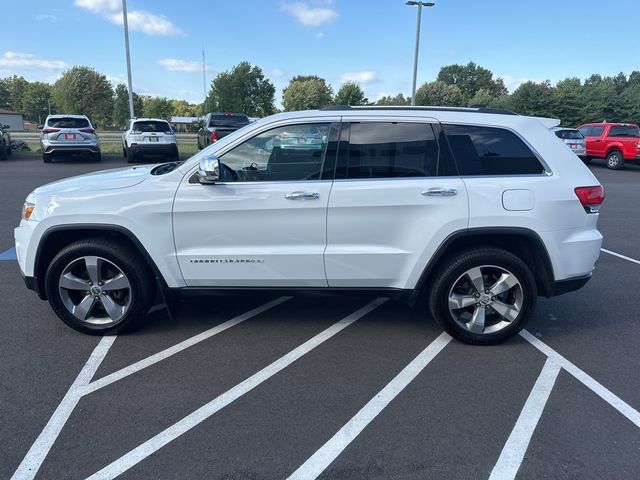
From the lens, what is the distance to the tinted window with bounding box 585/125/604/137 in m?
21.9

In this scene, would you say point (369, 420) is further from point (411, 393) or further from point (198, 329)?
point (198, 329)

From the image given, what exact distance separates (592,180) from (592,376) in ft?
5.00

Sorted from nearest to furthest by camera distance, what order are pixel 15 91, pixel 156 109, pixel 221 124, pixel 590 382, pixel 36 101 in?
pixel 590 382 → pixel 221 124 → pixel 36 101 → pixel 15 91 → pixel 156 109

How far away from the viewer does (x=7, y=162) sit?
1877cm

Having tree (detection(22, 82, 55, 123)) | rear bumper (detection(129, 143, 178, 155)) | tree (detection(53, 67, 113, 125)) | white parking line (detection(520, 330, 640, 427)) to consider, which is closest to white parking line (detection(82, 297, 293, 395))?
white parking line (detection(520, 330, 640, 427))

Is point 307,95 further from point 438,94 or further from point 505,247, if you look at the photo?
point 505,247

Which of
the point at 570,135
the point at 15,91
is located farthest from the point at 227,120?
the point at 15,91

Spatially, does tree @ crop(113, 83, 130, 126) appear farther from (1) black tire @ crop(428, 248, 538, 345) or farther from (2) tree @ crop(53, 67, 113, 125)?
(1) black tire @ crop(428, 248, 538, 345)

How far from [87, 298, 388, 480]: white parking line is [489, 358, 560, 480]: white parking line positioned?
161cm

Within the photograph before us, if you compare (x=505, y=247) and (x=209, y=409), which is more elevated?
(x=505, y=247)

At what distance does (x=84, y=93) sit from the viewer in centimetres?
7338

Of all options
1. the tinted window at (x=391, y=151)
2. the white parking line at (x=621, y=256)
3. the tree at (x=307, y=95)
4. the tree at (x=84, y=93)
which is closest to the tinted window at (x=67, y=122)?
the tinted window at (x=391, y=151)

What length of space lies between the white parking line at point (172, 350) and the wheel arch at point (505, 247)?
156 cm

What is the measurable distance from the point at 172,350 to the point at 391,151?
92.0 inches
